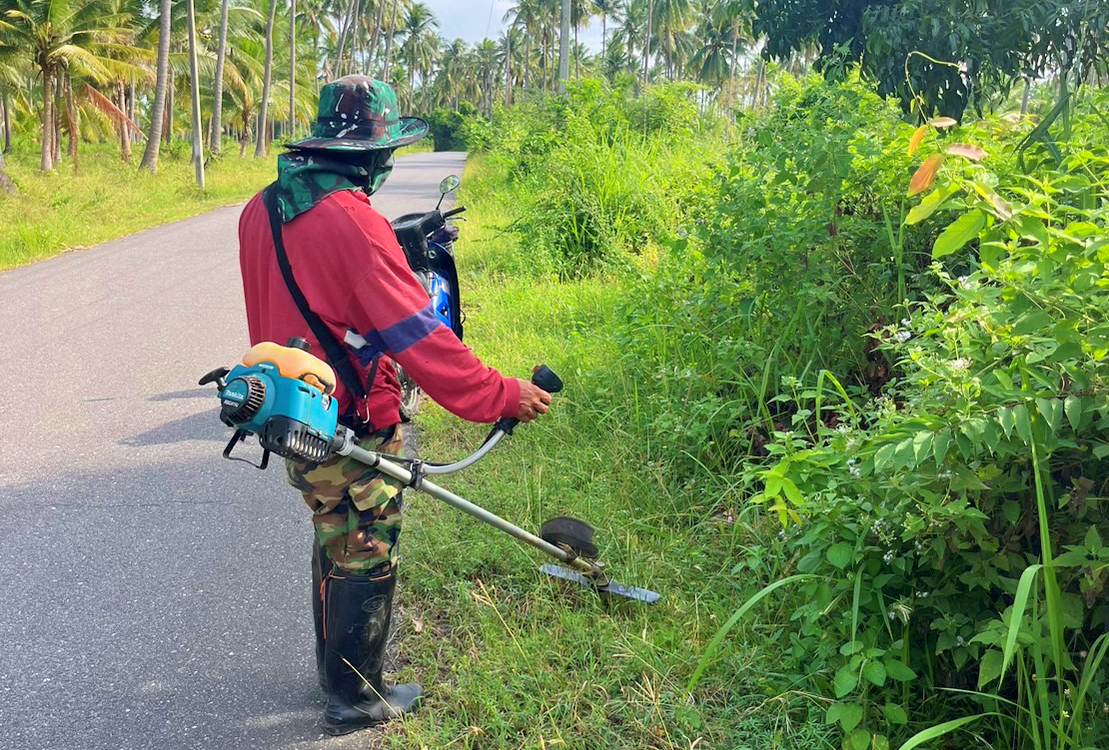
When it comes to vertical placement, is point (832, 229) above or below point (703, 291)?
above

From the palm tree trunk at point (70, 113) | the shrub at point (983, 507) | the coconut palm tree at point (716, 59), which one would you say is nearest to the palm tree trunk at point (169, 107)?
the palm tree trunk at point (70, 113)

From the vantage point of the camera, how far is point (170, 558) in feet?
13.3

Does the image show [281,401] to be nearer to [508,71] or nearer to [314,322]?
[314,322]

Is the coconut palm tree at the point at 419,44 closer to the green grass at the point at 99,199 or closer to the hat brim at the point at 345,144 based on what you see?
the green grass at the point at 99,199

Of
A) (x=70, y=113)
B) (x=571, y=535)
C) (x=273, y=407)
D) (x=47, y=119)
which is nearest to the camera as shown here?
(x=273, y=407)

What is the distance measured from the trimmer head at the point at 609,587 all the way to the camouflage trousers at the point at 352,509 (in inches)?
28.7

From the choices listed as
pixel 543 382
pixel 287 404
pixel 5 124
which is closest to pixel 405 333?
pixel 287 404

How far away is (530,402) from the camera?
286cm

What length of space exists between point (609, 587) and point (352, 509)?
1028mm

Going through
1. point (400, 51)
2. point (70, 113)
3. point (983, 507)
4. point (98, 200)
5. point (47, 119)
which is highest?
point (400, 51)

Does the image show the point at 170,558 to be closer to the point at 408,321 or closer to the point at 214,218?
the point at 408,321

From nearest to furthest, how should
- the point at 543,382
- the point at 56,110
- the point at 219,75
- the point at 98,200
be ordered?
the point at 543,382 → the point at 98,200 → the point at 56,110 → the point at 219,75

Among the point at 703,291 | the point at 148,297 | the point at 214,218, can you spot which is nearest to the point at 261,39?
the point at 214,218

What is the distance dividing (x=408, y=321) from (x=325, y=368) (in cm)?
28
